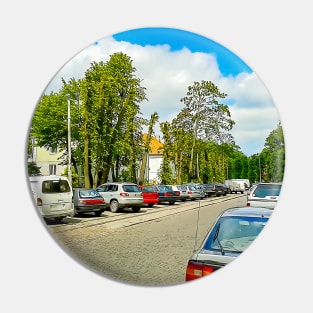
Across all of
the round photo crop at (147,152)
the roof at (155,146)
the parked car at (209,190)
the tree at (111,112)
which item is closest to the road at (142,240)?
the round photo crop at (147,152)

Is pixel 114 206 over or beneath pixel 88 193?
beneath

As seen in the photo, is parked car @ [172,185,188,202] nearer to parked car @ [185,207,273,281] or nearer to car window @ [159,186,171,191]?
car window @ [159,186,171,191]

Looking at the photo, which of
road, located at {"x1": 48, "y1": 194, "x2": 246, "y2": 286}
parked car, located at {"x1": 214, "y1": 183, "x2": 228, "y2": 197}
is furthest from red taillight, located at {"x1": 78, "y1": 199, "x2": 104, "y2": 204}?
parked car, located at {"x1": 214, "y1": 183, "x2": 228, "y2": 197}

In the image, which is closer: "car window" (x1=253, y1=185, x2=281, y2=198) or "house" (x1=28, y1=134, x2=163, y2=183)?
"house" (x1=28, y1=134, x2=163, y2=183)

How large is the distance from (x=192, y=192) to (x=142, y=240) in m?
0.62

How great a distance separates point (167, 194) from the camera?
3369mm

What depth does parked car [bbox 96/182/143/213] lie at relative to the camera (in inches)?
129

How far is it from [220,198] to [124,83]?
1.33m

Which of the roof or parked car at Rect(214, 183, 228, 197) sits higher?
the roof

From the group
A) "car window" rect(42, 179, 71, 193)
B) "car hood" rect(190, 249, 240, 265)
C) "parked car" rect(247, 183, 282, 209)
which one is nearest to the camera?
"car window" rect(42, 179, 71, 193)

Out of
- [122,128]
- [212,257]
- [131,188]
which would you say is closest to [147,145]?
[122,128]

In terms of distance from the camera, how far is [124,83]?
3.32 m

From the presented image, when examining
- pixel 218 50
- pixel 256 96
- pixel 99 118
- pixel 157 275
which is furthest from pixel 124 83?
pixel 157 275

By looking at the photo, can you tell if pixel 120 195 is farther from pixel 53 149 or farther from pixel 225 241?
pixel 225 241
